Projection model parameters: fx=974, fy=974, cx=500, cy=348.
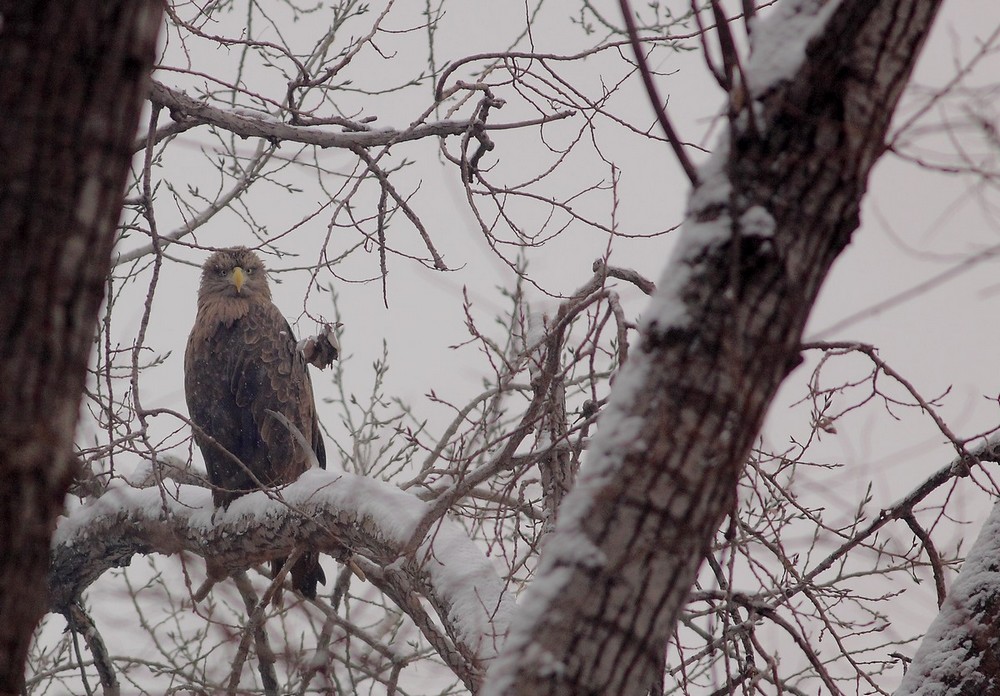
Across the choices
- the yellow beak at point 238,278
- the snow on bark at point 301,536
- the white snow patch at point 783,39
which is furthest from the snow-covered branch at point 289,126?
the yellow beak at point 238,278

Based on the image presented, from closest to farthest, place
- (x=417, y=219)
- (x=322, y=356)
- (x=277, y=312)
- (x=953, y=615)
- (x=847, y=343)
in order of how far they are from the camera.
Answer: (x=847, y=343)
(x=953, y=615)
(x=417, y=219)
(x=322, y=356)
(x=277, y=312)

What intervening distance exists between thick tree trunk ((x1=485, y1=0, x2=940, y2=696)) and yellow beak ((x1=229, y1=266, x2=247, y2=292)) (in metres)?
5.14

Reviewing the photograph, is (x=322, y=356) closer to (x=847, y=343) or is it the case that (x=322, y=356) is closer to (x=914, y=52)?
(x=847, y=343)

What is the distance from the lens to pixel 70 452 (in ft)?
4.07

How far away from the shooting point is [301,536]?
4.13m

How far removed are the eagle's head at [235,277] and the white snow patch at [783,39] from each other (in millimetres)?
5138

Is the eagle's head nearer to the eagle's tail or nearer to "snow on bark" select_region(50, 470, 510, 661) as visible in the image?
"snow on bark" select_region(50, 470, 510, 661)

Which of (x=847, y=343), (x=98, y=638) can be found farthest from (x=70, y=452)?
(x=98, y=638)

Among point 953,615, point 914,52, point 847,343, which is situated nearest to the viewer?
point 914,52

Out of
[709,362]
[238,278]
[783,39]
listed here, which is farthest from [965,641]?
[238,278]

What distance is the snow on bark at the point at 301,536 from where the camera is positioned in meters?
3.31

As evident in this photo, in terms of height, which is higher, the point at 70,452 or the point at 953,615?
the point at 953,615

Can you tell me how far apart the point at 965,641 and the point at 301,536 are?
2624 mm

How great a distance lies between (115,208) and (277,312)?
5.30 m
